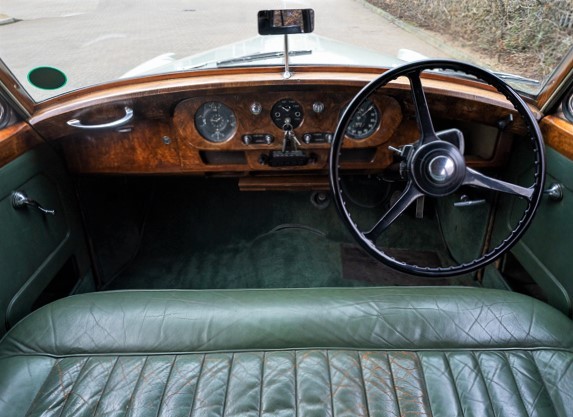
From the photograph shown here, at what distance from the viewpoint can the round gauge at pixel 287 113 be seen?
86.7 inches

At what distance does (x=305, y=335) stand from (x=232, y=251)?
161 cm

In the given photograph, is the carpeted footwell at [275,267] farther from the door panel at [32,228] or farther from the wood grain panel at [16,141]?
the wood grain panel at [16,141]

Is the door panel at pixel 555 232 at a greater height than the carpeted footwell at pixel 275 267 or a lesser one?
greater

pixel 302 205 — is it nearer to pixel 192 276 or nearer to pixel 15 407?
pixel 192 276

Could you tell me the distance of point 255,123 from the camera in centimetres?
227

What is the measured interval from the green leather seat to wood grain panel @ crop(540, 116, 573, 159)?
611 millimetres

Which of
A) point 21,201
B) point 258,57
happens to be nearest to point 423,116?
point 258,57

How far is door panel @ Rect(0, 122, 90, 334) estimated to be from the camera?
182cm

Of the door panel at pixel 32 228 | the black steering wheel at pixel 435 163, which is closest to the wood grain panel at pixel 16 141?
the door panel at pixel 32 228

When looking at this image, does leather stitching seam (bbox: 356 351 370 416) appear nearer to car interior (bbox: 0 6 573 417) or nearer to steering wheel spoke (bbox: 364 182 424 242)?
car interior (bbox: 0 6 573 417)

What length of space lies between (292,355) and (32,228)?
128 centimetres

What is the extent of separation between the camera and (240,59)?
2.31m

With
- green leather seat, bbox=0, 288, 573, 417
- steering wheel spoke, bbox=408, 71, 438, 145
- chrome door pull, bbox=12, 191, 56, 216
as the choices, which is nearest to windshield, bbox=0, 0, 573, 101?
chrome door pull, bbox=12, 191, 56, 216

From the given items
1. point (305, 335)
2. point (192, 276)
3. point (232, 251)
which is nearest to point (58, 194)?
point (192, 276)
